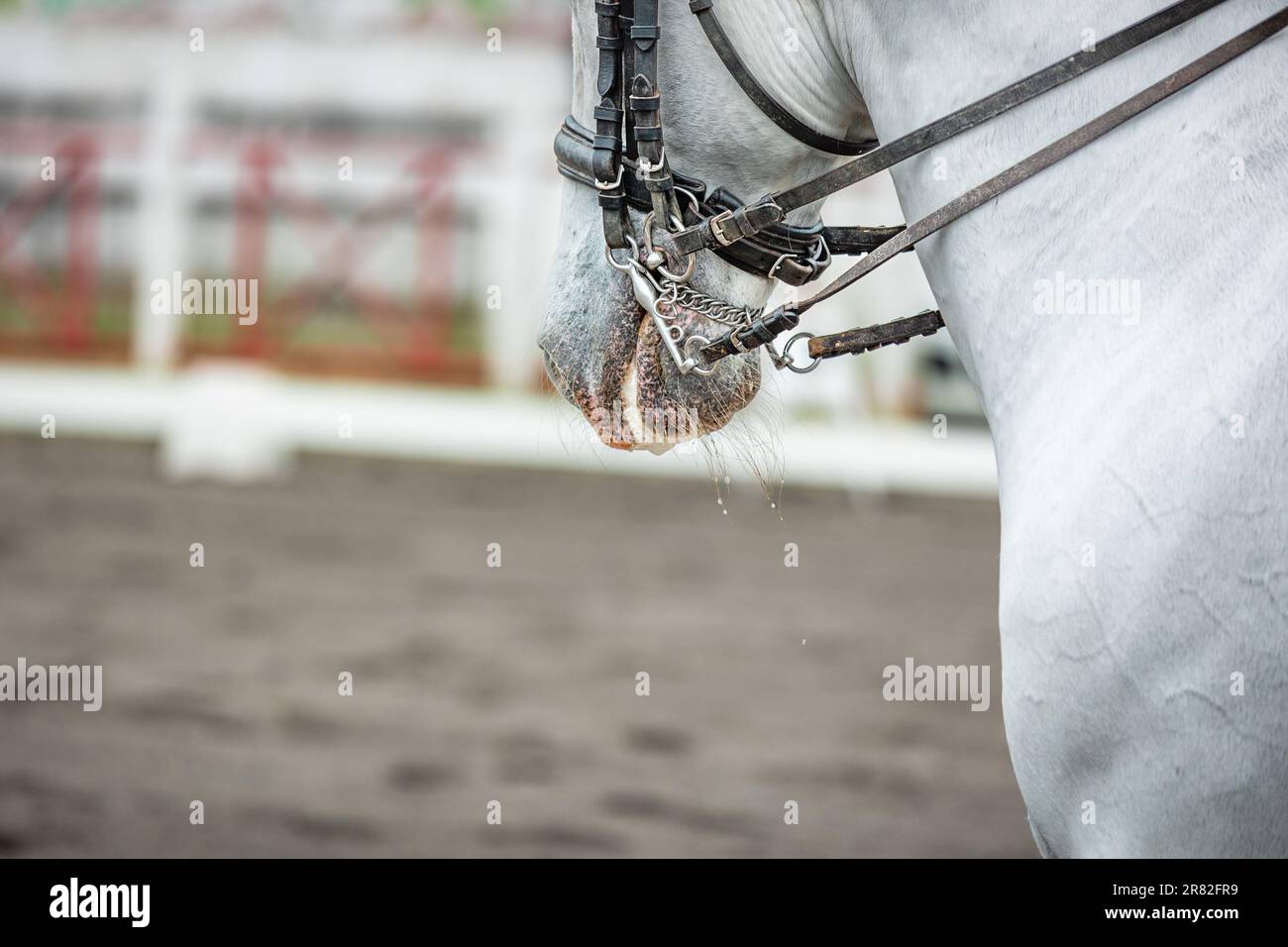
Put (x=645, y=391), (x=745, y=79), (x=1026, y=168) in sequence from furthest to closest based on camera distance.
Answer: (x=645, y=391) < (x=745, y=79) < (x=1026, y=168)

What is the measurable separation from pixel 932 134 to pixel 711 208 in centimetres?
33

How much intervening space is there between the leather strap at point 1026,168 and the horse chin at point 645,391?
0.08 meters

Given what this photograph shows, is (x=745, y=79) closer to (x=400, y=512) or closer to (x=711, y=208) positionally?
(x=711, y=208)

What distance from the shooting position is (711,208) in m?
2.00

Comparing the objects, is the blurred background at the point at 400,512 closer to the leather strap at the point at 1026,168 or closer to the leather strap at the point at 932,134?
the leather strap at the point at 1026,168

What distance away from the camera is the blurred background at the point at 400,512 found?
4.86 metres

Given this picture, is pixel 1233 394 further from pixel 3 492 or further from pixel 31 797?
pixel 3 492

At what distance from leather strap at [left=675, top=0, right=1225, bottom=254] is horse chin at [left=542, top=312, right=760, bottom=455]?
0.18 meters

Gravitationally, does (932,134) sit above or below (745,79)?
below

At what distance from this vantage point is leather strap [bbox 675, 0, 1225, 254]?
5.76 feet

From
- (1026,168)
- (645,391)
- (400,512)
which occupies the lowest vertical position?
(645,391)

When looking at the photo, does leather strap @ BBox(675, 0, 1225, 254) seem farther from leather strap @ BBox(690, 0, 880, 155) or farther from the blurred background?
the blurred background

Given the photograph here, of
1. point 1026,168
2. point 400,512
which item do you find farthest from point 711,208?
point 400,512

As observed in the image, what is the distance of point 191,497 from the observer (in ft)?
29.8
